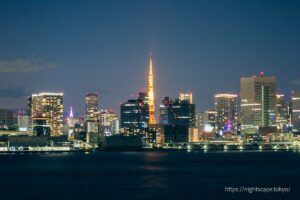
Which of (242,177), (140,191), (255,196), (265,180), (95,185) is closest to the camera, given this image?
(255,196)

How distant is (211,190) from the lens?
7856cm

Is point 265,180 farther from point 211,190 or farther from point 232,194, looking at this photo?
point 232,194

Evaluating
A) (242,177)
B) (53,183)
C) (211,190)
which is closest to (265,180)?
(242,177)

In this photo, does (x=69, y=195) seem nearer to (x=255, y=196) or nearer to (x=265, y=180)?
(x=255, y=196)

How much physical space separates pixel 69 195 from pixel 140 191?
938 cm

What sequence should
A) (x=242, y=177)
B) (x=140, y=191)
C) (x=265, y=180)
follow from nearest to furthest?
(x=140, y=191), (x=265, y=180), (x=242, y=177)

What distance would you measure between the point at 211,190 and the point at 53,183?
22889mm

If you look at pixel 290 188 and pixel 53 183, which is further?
pixel 53 183

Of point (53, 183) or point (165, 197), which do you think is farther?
point (53, 183)

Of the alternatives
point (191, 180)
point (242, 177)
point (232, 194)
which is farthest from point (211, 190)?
point (242, 177)

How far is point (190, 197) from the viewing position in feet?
232

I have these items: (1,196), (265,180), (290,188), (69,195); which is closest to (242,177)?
(265,180)

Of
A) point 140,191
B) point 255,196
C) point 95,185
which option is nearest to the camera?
point 255,196

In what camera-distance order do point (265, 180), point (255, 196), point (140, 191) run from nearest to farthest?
point (255, 196)
point (140, 191)
point (265, 180)
